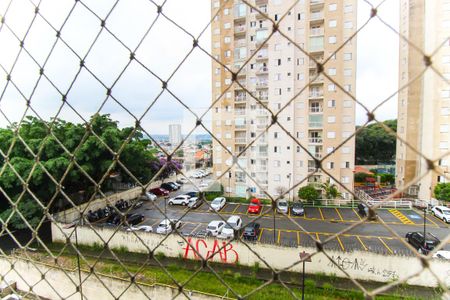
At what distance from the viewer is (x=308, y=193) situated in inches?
221

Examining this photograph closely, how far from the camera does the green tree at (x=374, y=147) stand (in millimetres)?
9234

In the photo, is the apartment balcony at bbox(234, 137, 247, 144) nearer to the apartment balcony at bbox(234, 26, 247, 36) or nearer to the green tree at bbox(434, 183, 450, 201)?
the apartment balcony at bbox(234, 26, 247, 36)

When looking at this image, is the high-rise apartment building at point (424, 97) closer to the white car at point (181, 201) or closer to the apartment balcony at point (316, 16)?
the apartment balcony at point (316, 16)

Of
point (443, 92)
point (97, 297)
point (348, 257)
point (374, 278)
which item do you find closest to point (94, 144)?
point (97, 297)

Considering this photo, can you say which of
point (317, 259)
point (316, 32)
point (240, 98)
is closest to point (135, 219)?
point (317, 259)

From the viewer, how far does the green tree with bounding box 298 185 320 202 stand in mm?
5613

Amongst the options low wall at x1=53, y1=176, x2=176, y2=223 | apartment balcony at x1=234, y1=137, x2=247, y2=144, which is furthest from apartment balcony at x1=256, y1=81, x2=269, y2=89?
A: low wall at x1=53, y1=176, x2=176, y2=223

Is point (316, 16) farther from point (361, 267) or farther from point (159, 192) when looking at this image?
point (159, 192)

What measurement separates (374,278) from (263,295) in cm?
127

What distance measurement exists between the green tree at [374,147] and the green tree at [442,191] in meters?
4.03

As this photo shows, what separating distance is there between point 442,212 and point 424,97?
7.72 feet

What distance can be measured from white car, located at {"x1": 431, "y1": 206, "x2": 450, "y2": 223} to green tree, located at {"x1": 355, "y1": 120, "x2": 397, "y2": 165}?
4.28 meters

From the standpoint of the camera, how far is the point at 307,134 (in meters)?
6.03

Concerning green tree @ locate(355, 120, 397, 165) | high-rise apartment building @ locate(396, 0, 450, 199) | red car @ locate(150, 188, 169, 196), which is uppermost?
high-rise apartment building @ locate(396, 0, 450, 199)
